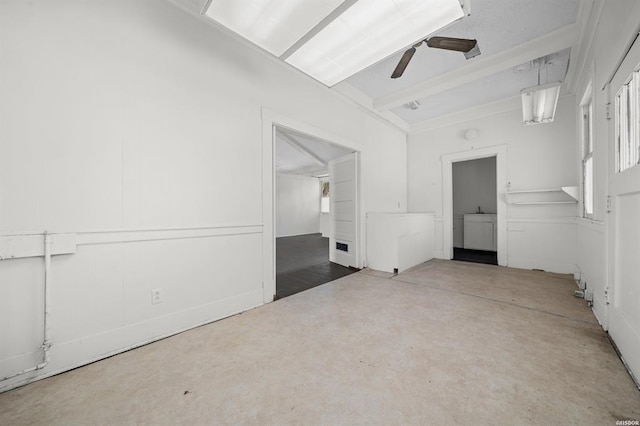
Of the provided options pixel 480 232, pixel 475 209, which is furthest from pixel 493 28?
pixel 475 209

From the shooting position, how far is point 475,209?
625cm

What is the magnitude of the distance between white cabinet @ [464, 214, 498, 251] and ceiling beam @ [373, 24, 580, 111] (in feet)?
11.7

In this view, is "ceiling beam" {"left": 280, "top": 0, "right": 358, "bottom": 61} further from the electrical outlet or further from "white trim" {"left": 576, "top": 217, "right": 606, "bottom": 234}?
"white trim" {"left": 576, "top": 217, "right": 606, "bottom": 234}

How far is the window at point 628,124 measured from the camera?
1439 millimetres

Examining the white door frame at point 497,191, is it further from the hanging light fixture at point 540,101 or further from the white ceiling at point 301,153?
the white ceiling at point 301,153

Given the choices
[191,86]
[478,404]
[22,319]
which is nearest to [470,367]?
[478,404]

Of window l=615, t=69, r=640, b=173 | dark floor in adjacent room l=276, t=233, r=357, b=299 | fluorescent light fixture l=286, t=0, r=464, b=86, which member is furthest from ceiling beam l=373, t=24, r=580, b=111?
dark floor in adjacent room l=276, t=233, r=357, b=299

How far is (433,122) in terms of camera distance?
5004 millimetres

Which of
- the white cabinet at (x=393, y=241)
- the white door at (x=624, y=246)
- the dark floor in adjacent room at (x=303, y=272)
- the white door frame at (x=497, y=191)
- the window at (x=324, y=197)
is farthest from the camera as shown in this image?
the window at (x=324, y=197)

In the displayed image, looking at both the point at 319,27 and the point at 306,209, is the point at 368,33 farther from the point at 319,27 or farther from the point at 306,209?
the point at 306,209

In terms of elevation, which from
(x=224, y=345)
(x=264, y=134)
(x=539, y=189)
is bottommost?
(x=224, y=345)

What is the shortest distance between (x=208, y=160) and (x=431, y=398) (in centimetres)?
238

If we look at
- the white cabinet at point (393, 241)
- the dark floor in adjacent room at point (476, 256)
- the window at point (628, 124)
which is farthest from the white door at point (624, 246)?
the dark floor in adjacent room at point (476, 256)

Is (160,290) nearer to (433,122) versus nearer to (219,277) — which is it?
(219,277)
